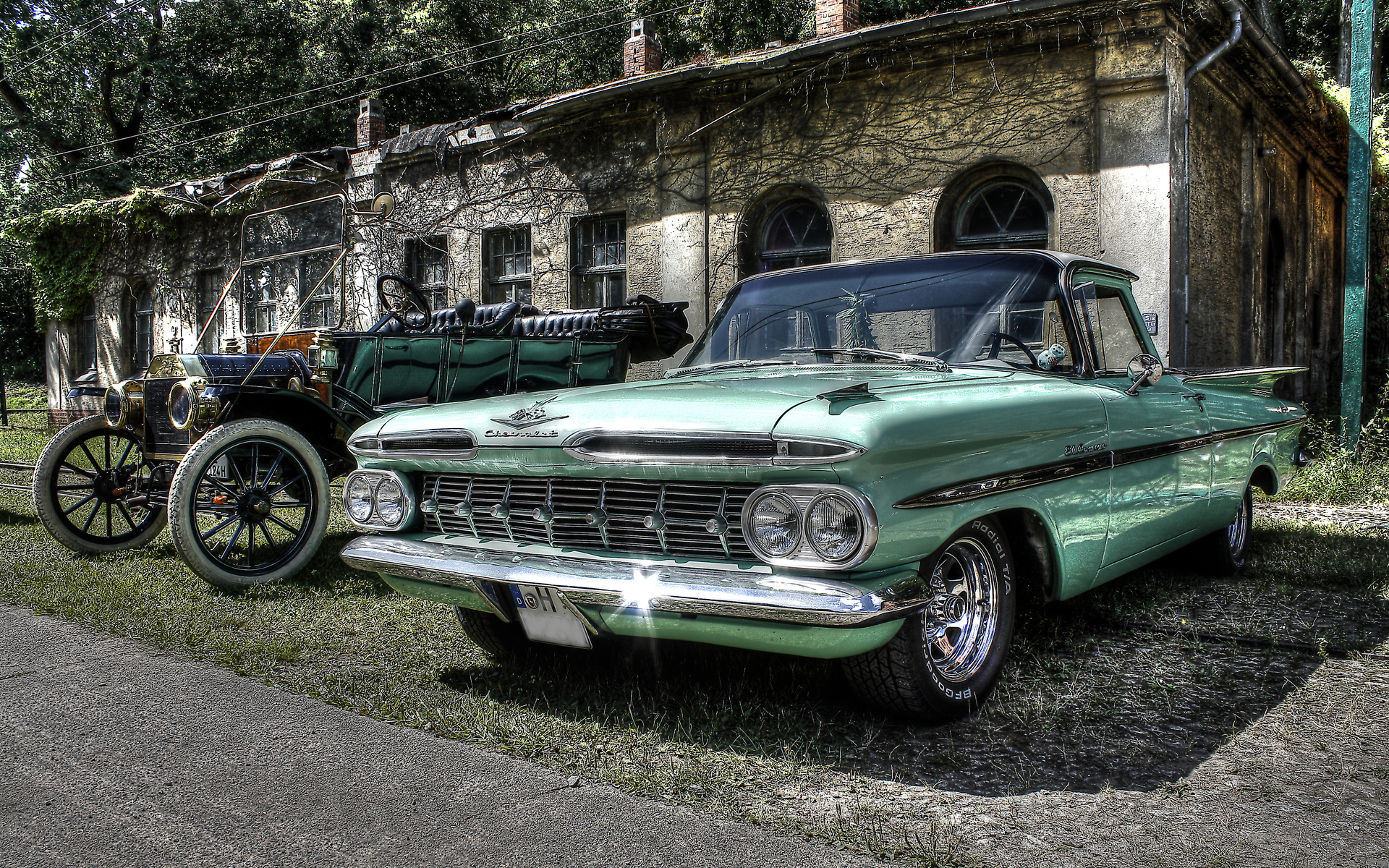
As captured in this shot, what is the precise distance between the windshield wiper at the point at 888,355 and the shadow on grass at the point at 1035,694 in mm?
1114

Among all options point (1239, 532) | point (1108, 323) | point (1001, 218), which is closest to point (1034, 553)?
point (1108, 323)

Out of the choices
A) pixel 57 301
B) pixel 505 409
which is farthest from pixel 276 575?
pixel 57 301

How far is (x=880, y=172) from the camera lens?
32.7 ft

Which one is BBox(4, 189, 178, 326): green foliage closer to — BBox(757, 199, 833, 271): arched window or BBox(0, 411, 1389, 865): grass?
BBox(757, 199, 833, 271): arched window

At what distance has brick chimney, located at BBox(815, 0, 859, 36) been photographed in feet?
35.2

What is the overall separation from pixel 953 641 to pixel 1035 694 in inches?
17.8

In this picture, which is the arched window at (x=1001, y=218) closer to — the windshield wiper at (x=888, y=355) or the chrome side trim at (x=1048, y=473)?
the chrome side trim at (x=1048, y=473)

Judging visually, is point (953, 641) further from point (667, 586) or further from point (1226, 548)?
point (1226, 548)

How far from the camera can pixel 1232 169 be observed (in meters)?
10.8

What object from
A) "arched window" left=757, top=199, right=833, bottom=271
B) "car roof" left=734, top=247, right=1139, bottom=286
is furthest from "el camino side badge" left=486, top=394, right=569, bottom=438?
"arched window" left=757, top=199, right=833, bottom=271

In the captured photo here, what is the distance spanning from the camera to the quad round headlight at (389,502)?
3396mm

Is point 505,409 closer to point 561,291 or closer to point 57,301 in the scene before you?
point 561,291

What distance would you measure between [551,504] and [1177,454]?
8.77ft

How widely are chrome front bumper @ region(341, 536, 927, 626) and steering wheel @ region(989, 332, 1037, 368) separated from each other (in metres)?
1.35
